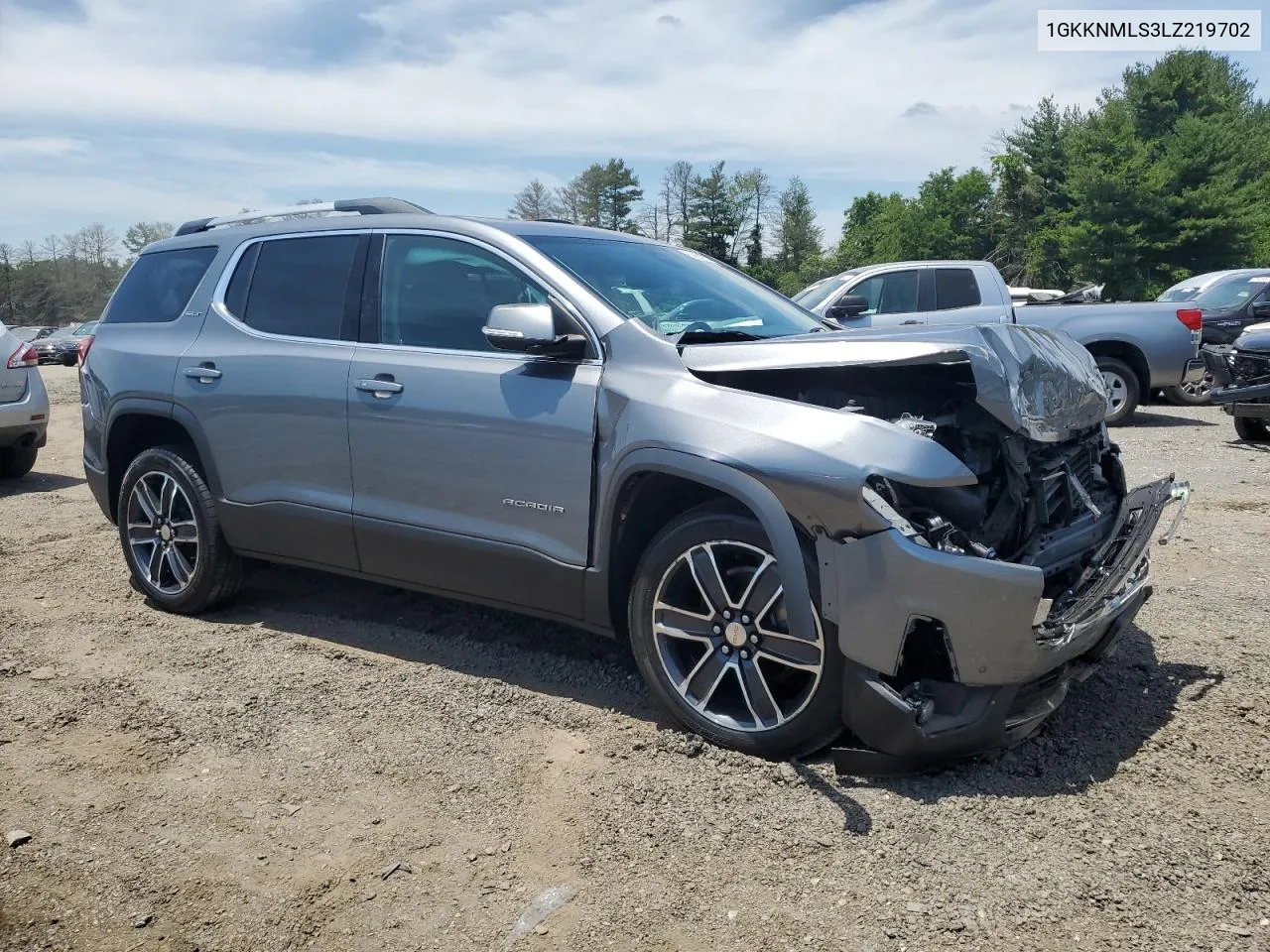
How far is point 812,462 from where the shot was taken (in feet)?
10.0

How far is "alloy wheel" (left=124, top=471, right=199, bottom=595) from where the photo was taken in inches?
202

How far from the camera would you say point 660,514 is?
12.2 ft

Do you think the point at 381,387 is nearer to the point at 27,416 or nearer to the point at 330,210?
the point at 330,210

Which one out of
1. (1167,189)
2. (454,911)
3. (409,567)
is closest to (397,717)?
(409,567)

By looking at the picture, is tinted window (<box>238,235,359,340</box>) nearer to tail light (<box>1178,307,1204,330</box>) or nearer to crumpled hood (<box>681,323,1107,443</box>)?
crumpled hood (<box>681,323,1107,443</box>)

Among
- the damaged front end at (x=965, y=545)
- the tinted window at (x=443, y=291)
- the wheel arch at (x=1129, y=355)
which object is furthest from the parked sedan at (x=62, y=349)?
the damaged front end at (x=965, y=545)

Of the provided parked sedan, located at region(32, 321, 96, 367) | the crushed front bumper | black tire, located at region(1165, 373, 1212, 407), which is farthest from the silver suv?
parked sedan, located at region(32, 321, 96, 367)

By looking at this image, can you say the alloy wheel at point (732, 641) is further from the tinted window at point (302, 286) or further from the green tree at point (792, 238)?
the green tree at point (792, 238)

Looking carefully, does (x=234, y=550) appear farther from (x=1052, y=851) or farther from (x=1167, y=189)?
(x=1167, y=189)

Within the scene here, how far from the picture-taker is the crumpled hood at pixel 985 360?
3172 mm

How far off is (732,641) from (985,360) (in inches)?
47.1

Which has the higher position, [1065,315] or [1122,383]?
[1065,315]

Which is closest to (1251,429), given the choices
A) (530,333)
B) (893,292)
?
(893,292)

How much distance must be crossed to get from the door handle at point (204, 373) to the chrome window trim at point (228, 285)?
0.23 meters
